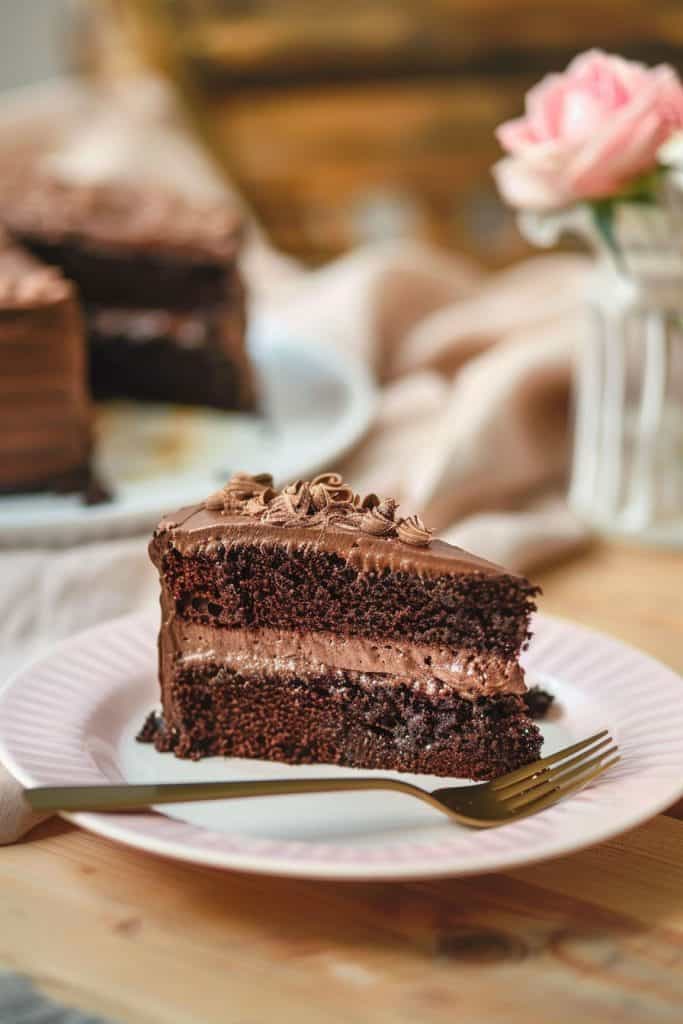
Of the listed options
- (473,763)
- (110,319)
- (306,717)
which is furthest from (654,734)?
(110,319)

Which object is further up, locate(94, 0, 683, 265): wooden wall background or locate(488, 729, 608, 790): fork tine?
locate(94, 0, 683, 265): wooden wall background

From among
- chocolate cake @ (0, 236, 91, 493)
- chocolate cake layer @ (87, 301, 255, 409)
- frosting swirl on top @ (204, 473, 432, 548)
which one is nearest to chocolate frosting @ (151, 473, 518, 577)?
frosting swirl on top @ (204, 473, 432, 548)

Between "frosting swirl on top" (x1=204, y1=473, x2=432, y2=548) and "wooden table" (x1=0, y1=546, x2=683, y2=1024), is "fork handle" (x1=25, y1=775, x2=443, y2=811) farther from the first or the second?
"frosting swirl on top" (x1=204, y1=473, x2=432, y2=548)

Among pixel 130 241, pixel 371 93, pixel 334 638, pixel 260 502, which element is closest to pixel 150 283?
pixel 130 241

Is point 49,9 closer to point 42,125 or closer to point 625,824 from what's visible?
point 42,125

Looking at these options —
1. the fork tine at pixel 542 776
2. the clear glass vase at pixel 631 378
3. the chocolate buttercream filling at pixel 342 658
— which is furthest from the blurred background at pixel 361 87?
the fork tine at pixel 542 776
